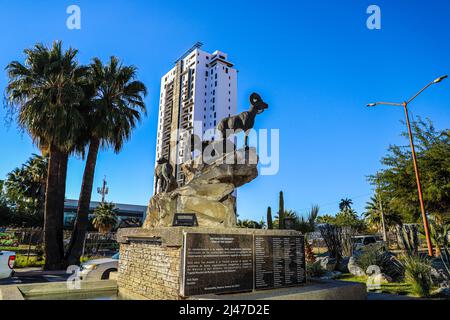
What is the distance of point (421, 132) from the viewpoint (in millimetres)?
17438

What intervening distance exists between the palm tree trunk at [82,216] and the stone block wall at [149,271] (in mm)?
10446

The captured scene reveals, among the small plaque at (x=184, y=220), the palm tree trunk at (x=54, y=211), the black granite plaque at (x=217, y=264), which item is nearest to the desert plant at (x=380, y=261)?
the black granite plaque at (x=217, y=264)

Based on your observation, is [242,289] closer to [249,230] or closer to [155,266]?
[249,230]

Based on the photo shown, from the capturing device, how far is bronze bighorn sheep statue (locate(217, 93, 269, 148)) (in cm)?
845

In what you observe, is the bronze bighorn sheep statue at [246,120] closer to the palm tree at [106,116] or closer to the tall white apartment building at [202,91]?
the palm tree at [106,116]

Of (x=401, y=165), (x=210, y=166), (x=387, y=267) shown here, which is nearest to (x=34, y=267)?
(x=210, y=166)

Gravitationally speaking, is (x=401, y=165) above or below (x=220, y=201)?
above

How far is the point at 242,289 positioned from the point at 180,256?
140cm

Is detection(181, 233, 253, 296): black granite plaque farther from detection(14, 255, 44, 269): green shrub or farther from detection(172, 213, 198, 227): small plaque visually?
detection(14, 255, 44, 269): green shrub

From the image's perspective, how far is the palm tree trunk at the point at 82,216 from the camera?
54.5ft

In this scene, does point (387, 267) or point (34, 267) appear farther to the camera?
point (34, 267)

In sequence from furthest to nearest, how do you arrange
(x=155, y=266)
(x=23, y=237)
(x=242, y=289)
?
(x=23, y=237), (x=155, y=266), (x=242, y=289)

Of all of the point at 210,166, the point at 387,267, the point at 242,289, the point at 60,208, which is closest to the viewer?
the point at 242,289

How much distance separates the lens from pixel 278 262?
6.34m
